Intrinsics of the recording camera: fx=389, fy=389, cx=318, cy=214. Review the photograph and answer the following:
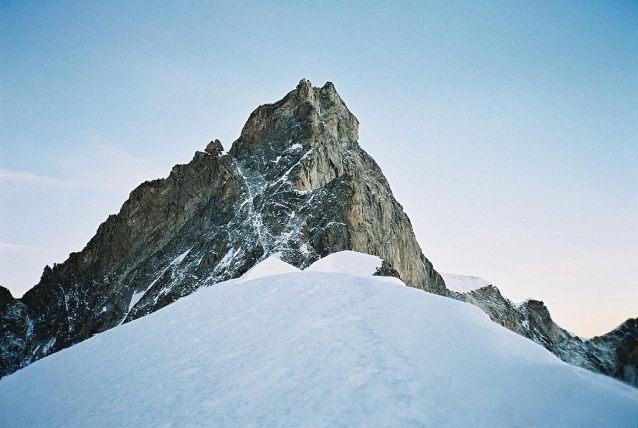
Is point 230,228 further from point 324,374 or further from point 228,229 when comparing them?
point 324,374

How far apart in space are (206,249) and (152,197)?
22618mm

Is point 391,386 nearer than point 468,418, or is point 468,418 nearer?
point 468,418

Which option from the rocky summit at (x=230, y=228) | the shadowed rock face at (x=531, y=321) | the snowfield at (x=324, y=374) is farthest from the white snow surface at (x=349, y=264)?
the shadowed rock face at (x=531, y=321)

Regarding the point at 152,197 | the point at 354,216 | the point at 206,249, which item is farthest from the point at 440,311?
Result: the point at 152,197

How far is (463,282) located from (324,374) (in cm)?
11271

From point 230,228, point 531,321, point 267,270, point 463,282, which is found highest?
point 463,282

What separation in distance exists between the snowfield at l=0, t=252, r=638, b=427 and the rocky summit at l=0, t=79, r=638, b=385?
35.6 metres

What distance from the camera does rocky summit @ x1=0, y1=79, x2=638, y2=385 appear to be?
51.7m

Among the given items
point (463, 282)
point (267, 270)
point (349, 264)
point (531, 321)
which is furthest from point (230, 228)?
point (531, 321)

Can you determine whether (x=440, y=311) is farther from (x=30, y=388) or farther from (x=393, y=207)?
(x=393, y=207)

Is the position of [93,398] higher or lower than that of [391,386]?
lower

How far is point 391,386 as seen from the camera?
5.06 meters

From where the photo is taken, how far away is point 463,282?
10944cm

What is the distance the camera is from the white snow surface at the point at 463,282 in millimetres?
103706
